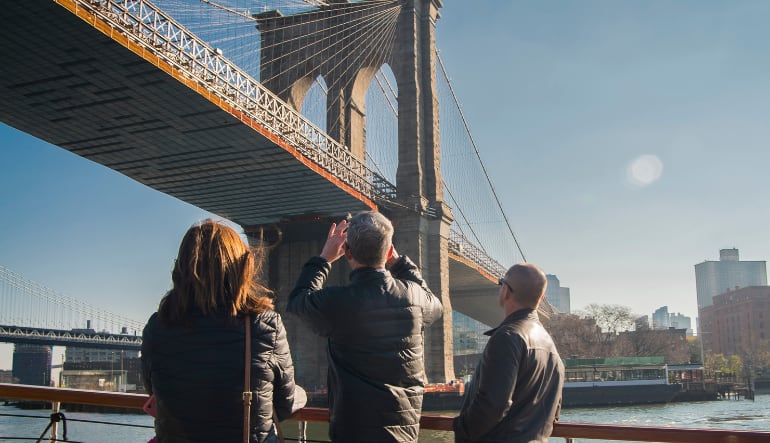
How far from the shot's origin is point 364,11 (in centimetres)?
3962

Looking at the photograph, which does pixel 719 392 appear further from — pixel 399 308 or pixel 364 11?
pixel 399 308

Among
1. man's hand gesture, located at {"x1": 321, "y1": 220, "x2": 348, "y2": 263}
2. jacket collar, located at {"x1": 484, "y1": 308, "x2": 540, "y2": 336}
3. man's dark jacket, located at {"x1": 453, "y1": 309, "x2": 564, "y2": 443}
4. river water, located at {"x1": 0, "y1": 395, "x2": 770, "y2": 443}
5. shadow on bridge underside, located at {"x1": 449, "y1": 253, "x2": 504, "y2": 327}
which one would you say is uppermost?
shadow on bridge underside, located at {"x1": 449, "y1": 253, "x2": 504, "y2": 327}

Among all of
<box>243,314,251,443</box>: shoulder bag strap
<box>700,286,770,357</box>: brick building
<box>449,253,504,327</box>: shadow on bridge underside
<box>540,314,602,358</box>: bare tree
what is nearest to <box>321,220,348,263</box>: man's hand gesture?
<box>243,314,251,443</box>: shoulder bag strap

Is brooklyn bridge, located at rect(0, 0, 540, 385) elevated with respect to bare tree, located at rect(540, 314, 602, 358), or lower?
elevated

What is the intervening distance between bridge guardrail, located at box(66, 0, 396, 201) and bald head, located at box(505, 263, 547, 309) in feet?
56.8

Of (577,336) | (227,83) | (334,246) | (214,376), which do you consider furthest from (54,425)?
(577,336)

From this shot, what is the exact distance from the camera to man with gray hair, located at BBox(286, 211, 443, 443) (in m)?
2.64

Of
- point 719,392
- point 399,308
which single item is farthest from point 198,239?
point 719,392

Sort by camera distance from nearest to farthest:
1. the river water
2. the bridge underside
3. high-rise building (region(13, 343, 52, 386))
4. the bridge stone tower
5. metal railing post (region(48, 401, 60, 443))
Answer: metal railing post (region(48, 401, 60, 443)) → the bridge underside → the river water → the bridge stone tower → high-rise building (region(13, 343, 52, 386))

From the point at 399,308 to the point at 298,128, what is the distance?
91.2ft

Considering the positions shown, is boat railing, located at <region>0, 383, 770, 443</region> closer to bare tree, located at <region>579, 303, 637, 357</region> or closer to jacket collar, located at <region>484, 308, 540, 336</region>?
jacket collar, located at <region>484, 308, 540, 336</region>

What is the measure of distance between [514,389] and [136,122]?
2474cm

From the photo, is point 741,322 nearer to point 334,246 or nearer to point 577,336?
point 577,336

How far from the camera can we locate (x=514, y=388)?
2660 millimetres
